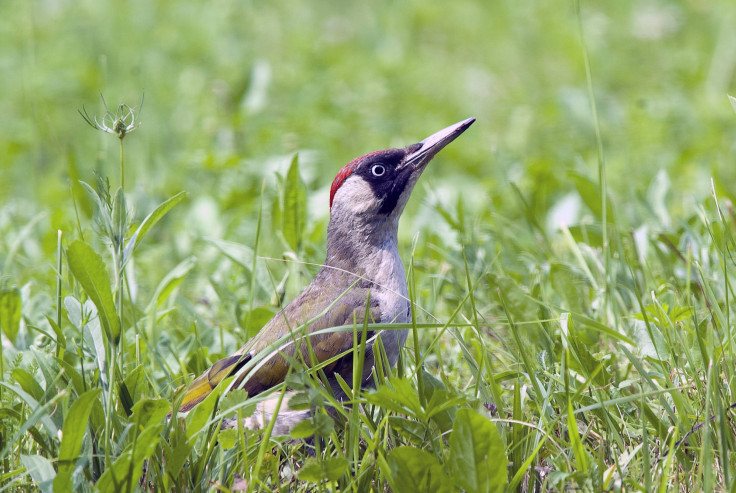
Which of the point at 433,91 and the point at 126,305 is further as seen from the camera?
the point at 433,91

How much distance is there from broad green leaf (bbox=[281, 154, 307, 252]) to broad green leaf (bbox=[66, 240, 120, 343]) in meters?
1.58

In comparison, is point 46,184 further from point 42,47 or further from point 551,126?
point 551,126

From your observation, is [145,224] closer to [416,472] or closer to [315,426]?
[315,426]

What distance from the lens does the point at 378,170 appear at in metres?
3.71

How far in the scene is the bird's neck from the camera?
354cm

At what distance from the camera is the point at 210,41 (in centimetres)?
805

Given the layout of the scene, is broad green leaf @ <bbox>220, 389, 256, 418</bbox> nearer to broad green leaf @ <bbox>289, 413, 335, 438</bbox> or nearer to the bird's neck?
broad green leaf @ <bbox>289, 413, 335, 438</bbox>

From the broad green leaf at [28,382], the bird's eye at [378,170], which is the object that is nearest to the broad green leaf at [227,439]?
the broad green leaf at [28,382]

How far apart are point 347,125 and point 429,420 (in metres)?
4.74

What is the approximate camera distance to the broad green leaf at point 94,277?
2.46 m

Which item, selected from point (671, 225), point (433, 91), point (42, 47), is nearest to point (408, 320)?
point (671, 225)

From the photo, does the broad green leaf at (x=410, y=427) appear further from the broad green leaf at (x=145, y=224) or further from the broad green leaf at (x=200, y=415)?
the broad green leaf at (x=145, y=224)

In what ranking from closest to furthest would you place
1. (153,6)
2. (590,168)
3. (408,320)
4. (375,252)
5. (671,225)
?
(408,320) → (375,252) → (671,225) → (590,168) → (153,6)

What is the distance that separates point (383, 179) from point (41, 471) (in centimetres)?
187
